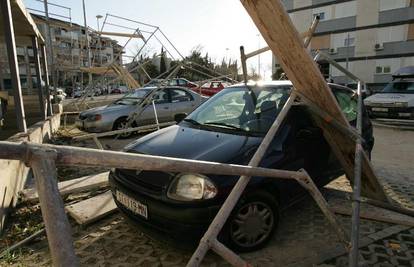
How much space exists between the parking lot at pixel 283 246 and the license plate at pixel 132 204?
449 mm

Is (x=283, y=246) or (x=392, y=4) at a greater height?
(x=392, y=4)

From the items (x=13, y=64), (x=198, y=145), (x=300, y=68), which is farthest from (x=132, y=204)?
(x=13, y=64)

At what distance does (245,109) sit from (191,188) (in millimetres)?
1531

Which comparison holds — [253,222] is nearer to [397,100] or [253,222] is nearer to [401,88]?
[397,100]

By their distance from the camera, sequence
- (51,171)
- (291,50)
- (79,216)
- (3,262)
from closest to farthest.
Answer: (51,171) < (291,50) < (3,262) < (79,216)

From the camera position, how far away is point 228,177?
286cm

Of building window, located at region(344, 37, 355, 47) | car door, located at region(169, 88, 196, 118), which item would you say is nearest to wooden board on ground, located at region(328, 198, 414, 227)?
car door, located at region(169, 88, 196, 118)

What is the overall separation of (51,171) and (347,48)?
36151 millimetres

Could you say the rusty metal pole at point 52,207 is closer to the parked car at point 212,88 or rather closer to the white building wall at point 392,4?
the parked car at point 212,88

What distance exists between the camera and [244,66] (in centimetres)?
386

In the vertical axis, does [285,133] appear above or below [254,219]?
above

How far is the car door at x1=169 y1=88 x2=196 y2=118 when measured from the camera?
1024 cm

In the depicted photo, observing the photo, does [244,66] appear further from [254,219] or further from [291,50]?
[254,219]

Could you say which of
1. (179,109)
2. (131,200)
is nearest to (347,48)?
(179,109)
